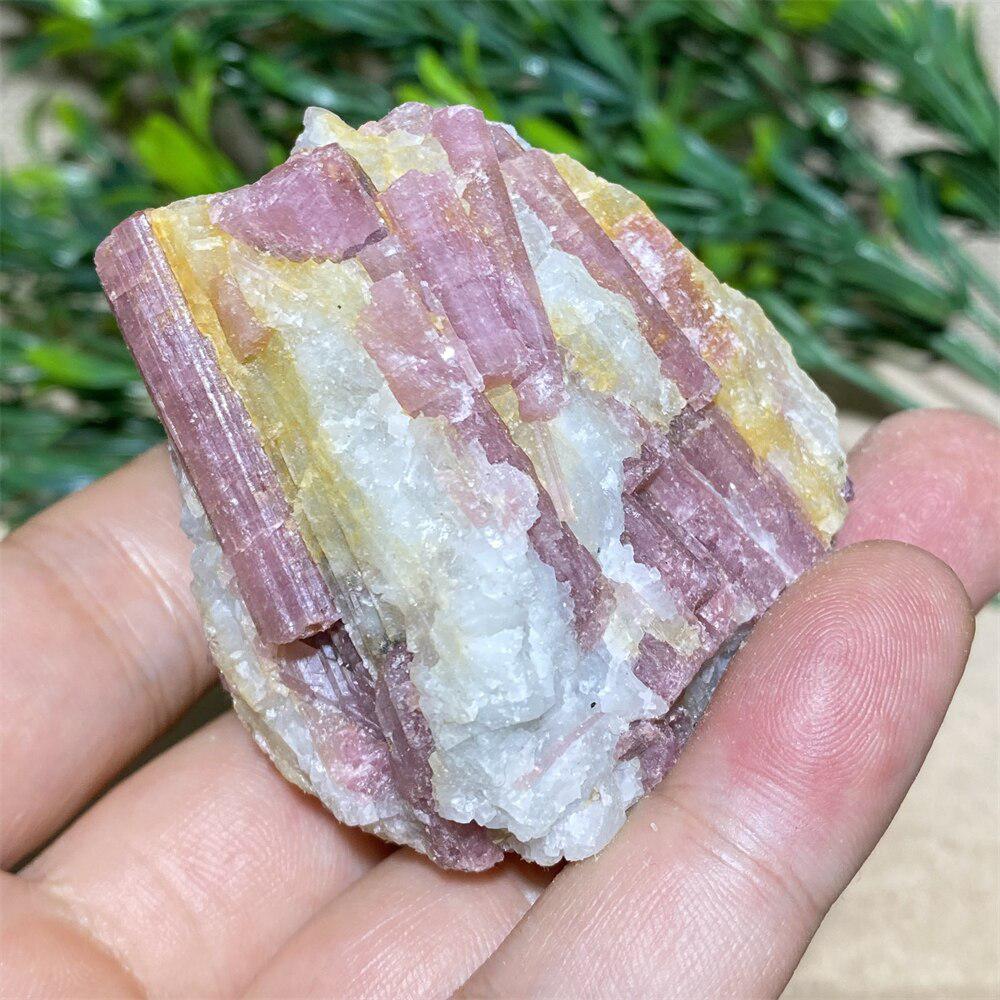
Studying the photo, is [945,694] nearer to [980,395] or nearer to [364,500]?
[364,500]

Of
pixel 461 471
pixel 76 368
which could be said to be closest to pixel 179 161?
pixel 76 368

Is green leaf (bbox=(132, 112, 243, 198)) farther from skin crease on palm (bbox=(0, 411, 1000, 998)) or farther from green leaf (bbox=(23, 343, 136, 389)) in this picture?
skin crease on palm (bbox=(0, 411, 1000, 998))

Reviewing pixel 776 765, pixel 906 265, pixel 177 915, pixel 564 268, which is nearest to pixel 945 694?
pixel 776 765

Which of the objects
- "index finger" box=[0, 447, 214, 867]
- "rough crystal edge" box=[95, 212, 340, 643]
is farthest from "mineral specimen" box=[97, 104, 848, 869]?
"index finger" box=[0, 447, 214, 867]

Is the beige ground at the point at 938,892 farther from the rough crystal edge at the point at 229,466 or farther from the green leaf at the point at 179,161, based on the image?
the green leaf at the point at 179,161

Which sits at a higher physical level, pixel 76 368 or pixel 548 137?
pixel 548 137

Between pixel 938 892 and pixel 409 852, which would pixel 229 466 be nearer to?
pixel 409 852

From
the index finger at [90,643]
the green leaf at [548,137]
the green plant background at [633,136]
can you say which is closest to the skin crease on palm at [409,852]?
the index finger at [90,643]

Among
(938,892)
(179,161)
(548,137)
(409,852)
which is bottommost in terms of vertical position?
(938,892)
